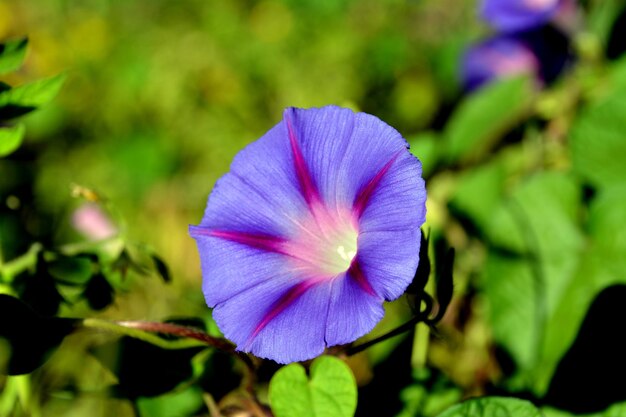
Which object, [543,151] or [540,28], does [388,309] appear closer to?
[543,151]

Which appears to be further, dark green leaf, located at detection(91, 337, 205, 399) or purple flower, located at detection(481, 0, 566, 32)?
purple flower, located at detection(481, 0, 566, 32)

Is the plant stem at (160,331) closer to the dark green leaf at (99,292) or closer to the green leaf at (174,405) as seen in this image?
the dark green leaf at (99,292)

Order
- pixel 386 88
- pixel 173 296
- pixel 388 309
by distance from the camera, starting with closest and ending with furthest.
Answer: pixel 388 309
pixel 173 296
pixel 386 88

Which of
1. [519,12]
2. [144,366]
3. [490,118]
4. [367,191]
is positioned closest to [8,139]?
[144,366]

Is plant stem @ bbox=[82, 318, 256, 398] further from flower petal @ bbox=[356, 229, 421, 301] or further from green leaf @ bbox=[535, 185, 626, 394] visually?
green leaf @ bbox=[535, 185, 626, 394]

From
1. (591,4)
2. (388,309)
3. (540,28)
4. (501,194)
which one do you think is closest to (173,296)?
(388,309)

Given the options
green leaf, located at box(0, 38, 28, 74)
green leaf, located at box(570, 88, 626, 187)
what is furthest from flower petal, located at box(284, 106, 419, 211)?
green leaf, located at box(570, 88, 626, 187)

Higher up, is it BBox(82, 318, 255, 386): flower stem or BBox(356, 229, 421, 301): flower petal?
BBox(356, 229, 421, 301): flower petal
